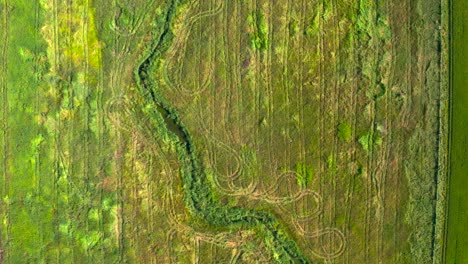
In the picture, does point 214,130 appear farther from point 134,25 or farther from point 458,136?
point 458,136

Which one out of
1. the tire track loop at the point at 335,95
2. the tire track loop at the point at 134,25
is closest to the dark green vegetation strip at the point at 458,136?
the tire track loop at the point at 335,95

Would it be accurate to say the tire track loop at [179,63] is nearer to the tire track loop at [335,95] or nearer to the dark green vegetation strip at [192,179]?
the dark green vegetation strip at [192,179]

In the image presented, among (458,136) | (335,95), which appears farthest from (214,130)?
(458,136)

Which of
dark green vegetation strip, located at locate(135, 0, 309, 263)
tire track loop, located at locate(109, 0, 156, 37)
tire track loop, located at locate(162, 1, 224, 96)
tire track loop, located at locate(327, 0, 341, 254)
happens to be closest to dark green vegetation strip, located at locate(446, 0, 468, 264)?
tire track loop, located at locate(327, 0, 341, 254)

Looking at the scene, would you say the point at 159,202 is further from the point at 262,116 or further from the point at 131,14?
the point at 131,14

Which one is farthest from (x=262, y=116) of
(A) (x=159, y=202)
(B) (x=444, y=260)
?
(B) (x=444, y=260)

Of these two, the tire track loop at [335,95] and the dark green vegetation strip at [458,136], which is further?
the dark green vegetation strip at [458,136]
